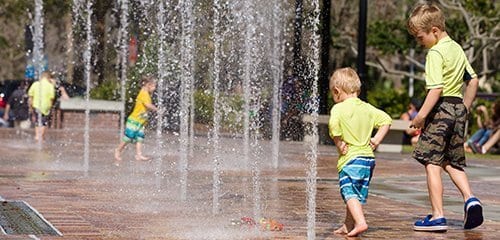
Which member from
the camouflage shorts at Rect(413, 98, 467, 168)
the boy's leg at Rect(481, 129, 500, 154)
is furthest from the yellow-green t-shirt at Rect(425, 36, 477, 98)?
the boy's leg at Rect(481, 129, 500, 154)

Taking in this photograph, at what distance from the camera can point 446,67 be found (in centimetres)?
825

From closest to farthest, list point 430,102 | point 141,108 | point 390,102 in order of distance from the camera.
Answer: point 430,102, point 141,108, point 390,102

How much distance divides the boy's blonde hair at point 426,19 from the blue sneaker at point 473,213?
1.25m

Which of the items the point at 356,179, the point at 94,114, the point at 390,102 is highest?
the point at 356,179

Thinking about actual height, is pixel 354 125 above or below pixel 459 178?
above

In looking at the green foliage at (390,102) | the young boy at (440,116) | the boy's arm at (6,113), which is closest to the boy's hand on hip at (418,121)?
the young boy at (440,116)

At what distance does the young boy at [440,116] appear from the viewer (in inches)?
324

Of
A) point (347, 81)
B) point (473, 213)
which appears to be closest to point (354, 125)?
point (347, 81)

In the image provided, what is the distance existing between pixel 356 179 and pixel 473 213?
1118mm

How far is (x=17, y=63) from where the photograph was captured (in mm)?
52969

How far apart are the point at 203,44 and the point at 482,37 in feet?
24.1

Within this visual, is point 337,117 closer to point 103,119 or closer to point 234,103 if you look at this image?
point 234,103

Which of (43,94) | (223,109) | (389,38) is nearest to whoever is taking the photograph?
(43,94)

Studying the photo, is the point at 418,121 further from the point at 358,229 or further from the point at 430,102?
the point at 358,229
